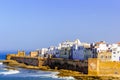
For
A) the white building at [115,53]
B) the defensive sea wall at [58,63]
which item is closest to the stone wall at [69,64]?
the defensive sea wall at [58,63]

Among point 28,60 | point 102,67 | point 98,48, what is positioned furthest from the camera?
point 28,60

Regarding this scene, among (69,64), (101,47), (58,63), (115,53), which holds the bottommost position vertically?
(69,64)

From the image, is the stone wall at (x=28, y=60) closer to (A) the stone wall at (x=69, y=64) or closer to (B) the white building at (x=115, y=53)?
(A) the stone wall at (x=69, y=64)

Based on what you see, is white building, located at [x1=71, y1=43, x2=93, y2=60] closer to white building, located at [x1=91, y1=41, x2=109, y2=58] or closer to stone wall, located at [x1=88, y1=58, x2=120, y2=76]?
white building, located at [x1=91, y1=41, x2=109, y2=58]

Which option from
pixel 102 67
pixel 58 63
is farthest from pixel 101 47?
pixel 58 63

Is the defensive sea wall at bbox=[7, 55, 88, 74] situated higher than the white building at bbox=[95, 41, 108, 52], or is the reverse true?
the white building at bbox=[95, 41, 108, 52]

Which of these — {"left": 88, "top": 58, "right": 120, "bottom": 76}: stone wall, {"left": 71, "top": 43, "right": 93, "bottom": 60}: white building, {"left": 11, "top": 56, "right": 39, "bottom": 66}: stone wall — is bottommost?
{"left": 88, "top": 58, "right": 120, "bottom": 76}: stone wall

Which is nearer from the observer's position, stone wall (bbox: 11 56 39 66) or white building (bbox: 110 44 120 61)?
white building (bbox: 110 44 120 61)

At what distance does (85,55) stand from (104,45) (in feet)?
13.8

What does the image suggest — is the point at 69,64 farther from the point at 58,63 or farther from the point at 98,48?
the point at 98,48

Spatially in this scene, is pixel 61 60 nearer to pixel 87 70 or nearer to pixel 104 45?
pixel 104 45

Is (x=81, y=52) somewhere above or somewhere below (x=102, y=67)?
above

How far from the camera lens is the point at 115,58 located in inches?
2640

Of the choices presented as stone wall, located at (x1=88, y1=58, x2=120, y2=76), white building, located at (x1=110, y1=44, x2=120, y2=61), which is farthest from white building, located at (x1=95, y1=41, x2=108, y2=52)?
stone wall, located at (x1=88, y1=58, x2=120, y2=76)
